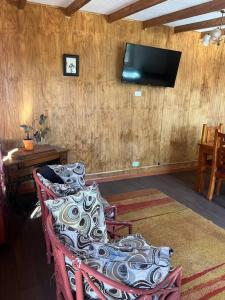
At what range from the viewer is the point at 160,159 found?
470cm

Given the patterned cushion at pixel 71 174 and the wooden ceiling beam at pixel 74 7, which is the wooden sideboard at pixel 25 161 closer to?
the patterned cushion at pixel 71 174

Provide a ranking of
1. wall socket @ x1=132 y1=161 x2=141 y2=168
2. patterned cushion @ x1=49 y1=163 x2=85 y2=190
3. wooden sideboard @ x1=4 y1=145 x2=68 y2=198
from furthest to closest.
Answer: wall socket @ x1=132 y1=161 x2=141 y2=168 < wooden sideboard @ x1=4 y1=145 x2=68 y2=198 < patterned cushion @ x1=49 y1=163 x2=85 y2=190

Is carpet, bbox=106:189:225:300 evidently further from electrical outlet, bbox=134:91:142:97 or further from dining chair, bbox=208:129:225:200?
electrical outlet, bbox=134:91:142:97

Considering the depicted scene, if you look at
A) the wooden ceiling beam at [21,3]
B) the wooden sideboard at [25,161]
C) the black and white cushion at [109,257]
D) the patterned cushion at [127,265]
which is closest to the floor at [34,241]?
the wooden sideboard at [25,161]

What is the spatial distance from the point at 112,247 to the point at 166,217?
203cm

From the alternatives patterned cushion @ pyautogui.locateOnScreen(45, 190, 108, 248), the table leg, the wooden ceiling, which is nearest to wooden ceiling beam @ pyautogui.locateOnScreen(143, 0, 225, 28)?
the wooden ceiling

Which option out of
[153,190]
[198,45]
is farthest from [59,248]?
[198,45]

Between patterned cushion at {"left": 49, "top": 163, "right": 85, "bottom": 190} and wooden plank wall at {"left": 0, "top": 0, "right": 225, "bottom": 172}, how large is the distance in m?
1.53

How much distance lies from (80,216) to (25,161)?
1.67 meters

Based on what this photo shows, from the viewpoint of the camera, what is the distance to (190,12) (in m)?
3.23

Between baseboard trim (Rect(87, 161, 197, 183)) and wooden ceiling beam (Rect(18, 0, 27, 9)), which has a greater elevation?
wooden ceiling beam (Rect(18, 0, 27, 9))

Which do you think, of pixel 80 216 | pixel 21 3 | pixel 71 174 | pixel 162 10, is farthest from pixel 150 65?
pixel 80 216

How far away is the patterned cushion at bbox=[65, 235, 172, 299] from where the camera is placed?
1041mm

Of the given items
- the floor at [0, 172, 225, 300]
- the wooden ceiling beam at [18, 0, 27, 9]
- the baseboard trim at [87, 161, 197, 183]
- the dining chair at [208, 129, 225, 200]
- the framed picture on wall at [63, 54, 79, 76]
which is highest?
the wooden ceiling beam at [18, 0, 27, 9]
